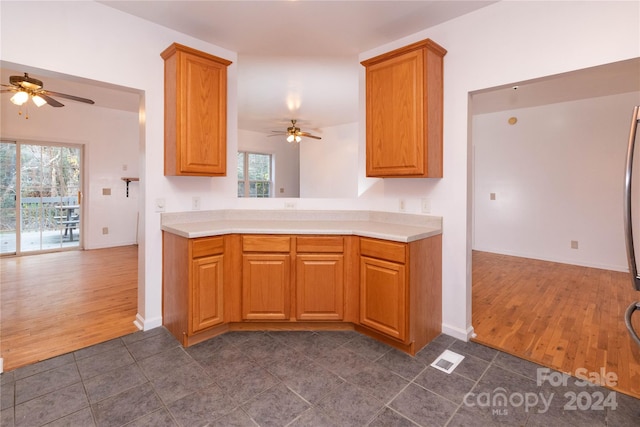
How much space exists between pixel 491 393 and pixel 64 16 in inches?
147

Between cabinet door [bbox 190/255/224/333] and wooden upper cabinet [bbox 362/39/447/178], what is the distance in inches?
60.8

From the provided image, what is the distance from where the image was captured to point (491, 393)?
185cm

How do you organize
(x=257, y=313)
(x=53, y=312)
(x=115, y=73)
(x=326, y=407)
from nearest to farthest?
(x=326, y=407) → (x=115, y=73) → (x=257, y=313) → (x=53, y=312)

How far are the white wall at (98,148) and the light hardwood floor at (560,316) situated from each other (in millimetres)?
5991

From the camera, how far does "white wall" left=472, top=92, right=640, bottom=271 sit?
14.6 ft

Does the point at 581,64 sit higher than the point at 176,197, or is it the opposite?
the point at 581,64

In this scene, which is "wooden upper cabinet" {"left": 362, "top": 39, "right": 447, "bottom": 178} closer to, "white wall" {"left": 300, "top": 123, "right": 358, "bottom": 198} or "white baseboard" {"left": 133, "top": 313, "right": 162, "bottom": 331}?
"white baseboard" {"left": 133, "top": 313, "right": 162, "bottom": 331}

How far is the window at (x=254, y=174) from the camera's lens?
8.10 m

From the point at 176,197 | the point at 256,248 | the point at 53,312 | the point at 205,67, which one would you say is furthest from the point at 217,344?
the point at 205,67

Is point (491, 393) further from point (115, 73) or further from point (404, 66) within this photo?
point (115, 73)

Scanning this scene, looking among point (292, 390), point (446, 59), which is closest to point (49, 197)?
point (292, 390)

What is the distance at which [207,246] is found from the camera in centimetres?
240

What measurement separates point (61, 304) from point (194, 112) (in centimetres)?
243

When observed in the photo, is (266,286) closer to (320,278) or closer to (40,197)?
(320,278)
